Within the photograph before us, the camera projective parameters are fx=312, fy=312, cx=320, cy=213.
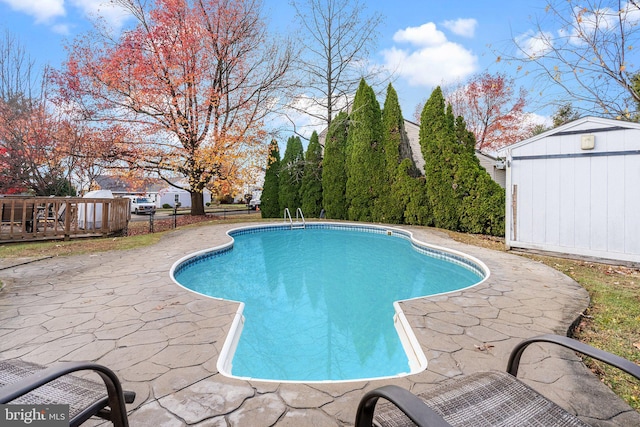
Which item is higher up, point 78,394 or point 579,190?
point 579,190

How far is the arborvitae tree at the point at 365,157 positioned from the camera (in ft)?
44.4

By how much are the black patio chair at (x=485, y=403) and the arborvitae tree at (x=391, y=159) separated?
11629 mm

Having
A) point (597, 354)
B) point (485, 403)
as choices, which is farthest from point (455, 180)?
point (485, 403)

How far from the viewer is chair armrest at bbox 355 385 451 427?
0.94m

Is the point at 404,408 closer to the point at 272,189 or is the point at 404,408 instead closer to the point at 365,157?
the point at 365,157

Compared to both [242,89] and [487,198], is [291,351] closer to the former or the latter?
[487,198]

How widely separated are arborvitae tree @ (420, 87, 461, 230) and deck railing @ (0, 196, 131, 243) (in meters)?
10.6

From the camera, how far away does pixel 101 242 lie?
821 centimetres

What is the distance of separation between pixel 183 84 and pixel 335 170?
7306 millimetres

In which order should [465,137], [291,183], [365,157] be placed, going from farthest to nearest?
[291,183] < [365,157] < [465,137]

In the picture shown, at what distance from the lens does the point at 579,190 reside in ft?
19.7

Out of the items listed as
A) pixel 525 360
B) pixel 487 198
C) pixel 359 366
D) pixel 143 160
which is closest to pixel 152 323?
pixel 359 366

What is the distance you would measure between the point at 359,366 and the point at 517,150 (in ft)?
20.0

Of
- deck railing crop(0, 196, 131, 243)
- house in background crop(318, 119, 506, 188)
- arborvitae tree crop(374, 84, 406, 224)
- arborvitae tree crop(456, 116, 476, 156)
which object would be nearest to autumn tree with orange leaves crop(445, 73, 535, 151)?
house in background crop(318, 119, 506, 188)
